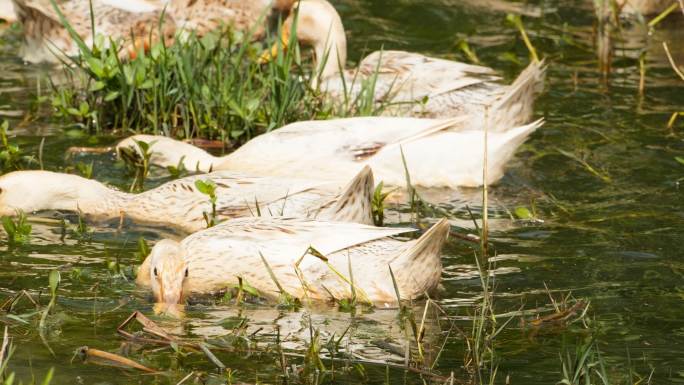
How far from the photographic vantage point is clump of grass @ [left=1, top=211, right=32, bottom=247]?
705 centimetres

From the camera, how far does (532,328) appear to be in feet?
18.6

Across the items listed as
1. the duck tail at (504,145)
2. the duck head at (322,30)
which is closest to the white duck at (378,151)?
the duck tail at (504,145)

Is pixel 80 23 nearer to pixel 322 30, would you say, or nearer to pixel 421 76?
pixel 322 30

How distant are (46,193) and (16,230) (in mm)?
944

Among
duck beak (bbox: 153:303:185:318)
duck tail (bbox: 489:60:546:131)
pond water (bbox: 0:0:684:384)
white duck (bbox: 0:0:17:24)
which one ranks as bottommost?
duck beak (bbox: 153:303:185:318)

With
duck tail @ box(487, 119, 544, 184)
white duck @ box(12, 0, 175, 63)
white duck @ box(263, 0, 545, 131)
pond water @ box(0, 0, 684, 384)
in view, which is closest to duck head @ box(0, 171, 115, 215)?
pond water @ box(0, 0, 684, 384)

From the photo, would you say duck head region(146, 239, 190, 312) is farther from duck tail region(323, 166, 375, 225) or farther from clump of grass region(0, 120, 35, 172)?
clump of grass region(0, 120, 35, 172)

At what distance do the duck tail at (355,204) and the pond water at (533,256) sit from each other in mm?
521

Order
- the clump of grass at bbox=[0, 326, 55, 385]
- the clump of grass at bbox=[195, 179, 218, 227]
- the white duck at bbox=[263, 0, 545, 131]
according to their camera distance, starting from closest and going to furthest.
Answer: the clump of grass at bbox=[0, 326, 55, 385], the clump of grass at bbox=[195, 179, 218, 227], the white duck at bbox=[263, 0, 545, 131]

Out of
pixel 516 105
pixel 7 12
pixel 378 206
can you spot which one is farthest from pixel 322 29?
pixel 7 12

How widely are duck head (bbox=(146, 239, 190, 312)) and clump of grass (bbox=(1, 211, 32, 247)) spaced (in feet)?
3.27

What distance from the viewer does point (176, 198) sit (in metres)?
7.86

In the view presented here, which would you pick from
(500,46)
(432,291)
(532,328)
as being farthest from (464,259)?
(500,46)

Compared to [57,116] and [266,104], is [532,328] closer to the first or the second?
[266,104]
